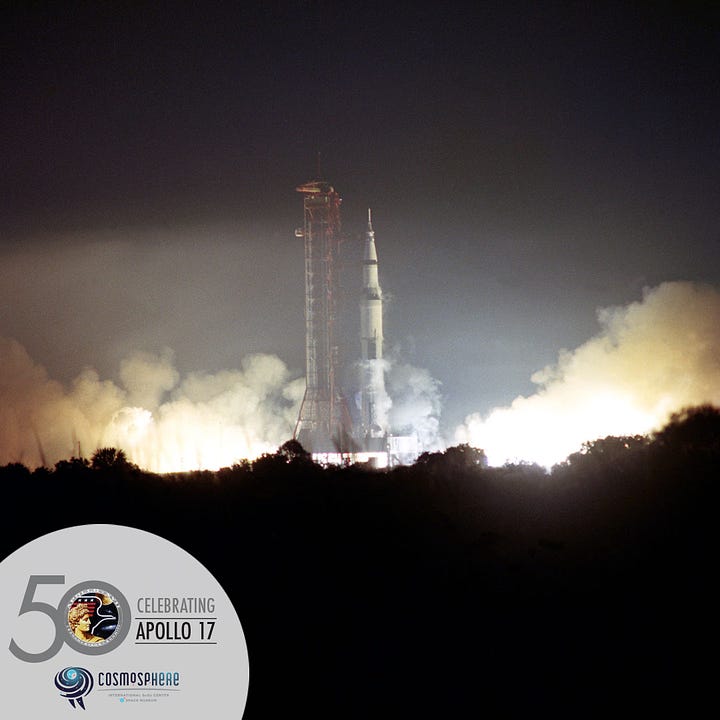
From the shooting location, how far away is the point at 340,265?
93.5 metres

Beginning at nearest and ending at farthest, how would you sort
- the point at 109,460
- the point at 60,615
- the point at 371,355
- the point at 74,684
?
the point at 74,684
the point at 60,615
the point at 109,460
the point at 371,355

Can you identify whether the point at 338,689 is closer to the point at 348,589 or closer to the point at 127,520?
the point at 348,589

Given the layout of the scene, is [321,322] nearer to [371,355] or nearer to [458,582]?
[371,355]

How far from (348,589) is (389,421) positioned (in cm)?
6933

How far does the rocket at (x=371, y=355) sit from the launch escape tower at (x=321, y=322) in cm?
505

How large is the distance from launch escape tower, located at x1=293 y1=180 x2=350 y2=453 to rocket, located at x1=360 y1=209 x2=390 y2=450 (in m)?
5.05

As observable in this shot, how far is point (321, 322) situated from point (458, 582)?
59.9m

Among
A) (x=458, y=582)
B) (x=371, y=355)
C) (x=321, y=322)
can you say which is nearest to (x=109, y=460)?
(x=321, y=322)

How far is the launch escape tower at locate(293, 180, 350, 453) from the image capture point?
92.5 m

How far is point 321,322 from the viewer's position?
93.6 m

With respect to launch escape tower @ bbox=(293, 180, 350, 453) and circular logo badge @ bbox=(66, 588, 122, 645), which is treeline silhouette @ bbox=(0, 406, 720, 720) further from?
launch escape tower @ bbox=(293, 180, 350, 453)

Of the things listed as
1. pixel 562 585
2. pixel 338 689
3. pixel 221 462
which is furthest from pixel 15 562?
pixel 221 462

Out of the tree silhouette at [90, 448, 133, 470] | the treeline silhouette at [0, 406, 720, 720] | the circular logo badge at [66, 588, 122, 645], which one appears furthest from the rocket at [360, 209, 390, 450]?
the circular logo badge at [66, 588, 122, 645]

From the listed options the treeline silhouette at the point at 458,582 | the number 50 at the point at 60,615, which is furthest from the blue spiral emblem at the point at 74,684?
the treeline silhouette at the point at 458,582
